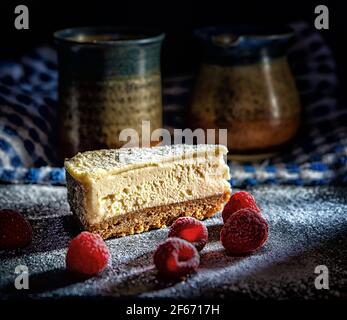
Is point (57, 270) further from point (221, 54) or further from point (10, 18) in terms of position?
point (10, 18)

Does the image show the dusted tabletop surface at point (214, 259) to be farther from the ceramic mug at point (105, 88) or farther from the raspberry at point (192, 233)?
the ceramic mug at point (105, 88)

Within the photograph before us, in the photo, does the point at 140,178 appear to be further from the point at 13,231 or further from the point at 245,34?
the point at 245,34

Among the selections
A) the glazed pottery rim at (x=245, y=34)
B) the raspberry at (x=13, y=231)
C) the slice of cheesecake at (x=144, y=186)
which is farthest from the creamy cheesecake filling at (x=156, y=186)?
the glazed pottery rim at (x=245, y=34)

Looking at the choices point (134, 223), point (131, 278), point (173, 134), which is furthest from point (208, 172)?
point (173, 134)

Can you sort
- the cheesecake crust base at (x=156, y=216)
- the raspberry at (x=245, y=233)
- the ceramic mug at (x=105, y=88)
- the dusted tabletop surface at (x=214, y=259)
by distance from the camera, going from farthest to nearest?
the ceramic mug at (x=105, y=88), the cheesecake crust base at (x=156, y=216), the raspberry at (x=245, y=233), the dusted tabletop surface at (x=214, y=259)

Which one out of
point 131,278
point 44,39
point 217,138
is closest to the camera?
point 131,278
